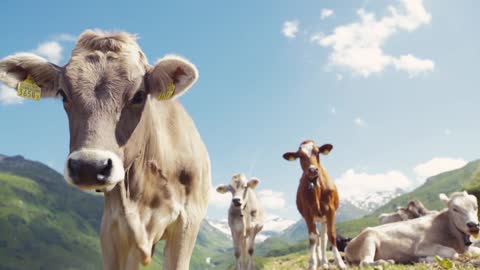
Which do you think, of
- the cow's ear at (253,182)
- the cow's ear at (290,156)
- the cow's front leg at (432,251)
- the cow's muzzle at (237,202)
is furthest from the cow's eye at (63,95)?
the cow's ear at (253,182)

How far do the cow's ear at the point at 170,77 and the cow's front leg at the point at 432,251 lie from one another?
1090 cm

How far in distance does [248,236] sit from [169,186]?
13508 millimetres

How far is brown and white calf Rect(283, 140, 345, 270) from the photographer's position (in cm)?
1172

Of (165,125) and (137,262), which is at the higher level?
(165,125)

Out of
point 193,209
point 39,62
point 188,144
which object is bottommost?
point 193,209

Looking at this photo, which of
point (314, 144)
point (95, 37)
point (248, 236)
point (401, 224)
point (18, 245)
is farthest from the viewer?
point (18, 245)

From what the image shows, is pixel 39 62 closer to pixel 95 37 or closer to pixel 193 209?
pixel 95 37

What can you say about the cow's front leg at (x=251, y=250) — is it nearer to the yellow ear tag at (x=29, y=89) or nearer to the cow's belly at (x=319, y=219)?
the cow's belly at (x=319, y=219)

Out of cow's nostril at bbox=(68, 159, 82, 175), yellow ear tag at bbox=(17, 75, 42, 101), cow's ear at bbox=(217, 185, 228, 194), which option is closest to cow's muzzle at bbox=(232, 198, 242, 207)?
cow's ear at bbox=(217, 185, 228, 194)

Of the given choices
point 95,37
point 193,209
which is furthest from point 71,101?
point 193,209

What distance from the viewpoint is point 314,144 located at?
12547mm

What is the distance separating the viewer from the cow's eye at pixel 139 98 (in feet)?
13.5

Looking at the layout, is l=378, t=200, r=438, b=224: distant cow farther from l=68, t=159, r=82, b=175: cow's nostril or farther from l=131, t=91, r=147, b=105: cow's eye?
l=68, t=159, r=82, b=175: cow's nostril

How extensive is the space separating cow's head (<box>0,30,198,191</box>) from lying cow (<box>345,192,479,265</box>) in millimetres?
10510
